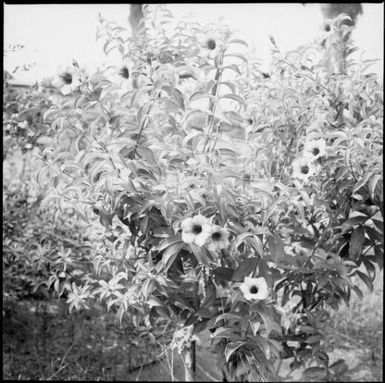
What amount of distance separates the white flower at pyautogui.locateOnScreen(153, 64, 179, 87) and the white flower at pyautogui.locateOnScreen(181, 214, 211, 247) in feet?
1.24

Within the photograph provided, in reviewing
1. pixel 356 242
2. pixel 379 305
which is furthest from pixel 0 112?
pixel 379 305

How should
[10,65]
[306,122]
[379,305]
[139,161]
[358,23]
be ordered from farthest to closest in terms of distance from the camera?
1. [379,305]
2. [10,65]
3. [358,23]
4. [306,122]
5. [139,161]

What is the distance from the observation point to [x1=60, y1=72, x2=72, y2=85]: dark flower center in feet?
5.20

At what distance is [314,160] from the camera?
1.50 m

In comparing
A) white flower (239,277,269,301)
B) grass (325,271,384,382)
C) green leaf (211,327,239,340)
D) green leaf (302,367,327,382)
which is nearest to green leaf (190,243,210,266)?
white flower (239,277,269,301)

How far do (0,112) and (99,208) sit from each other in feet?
2.68

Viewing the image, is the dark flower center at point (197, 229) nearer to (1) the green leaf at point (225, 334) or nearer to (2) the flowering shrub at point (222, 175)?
(2) the flowering shrub at point (222, 175)

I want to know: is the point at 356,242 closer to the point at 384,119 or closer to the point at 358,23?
the point at 384,119

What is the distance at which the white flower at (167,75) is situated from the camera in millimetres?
→ 1478

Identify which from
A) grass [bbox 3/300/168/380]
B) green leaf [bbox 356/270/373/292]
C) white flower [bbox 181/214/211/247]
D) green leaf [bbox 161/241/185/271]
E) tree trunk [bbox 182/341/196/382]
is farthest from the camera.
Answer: grass [bbox 3/300/168/380]

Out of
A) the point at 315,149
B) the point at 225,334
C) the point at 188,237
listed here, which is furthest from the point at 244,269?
the point at 315,149

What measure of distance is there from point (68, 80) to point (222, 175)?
1.85 ft

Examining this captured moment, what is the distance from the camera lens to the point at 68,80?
1600 mm

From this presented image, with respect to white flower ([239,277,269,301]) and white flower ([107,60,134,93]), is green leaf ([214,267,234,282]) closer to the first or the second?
white flower ([239,277,269,301])
